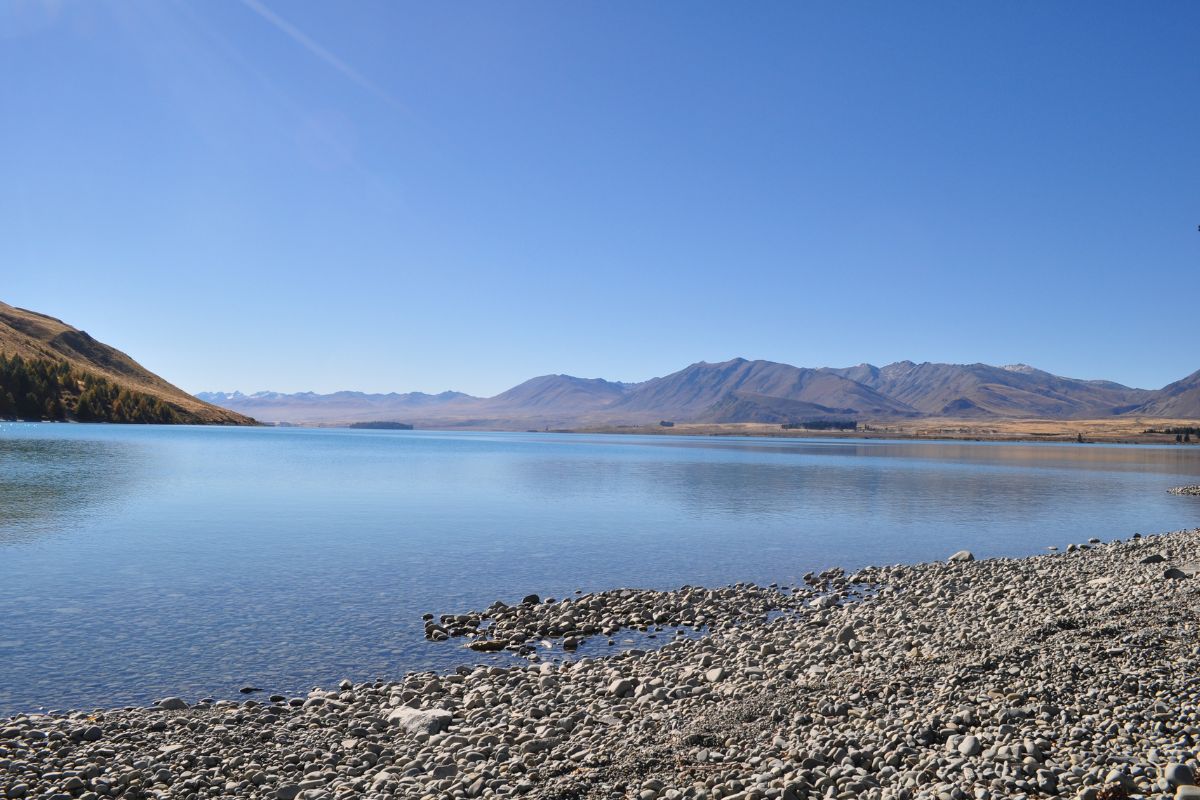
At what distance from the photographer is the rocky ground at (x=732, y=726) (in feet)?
31.7

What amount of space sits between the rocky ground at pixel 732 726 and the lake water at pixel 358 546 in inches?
109

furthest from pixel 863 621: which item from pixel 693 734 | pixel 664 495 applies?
pixel 664 495

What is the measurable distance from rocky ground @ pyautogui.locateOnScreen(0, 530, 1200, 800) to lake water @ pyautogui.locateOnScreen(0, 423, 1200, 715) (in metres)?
2.77

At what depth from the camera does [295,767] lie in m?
11.5

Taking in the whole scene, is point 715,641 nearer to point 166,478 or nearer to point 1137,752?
point 1137,752

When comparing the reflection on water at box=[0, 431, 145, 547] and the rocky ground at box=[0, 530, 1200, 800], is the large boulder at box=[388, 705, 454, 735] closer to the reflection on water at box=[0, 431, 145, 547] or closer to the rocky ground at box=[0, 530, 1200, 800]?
the rocky ground at box=[0, 530, 1200, 800]

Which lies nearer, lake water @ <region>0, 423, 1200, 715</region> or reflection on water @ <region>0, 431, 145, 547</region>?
lake water @ <region>0, 423, 1200, 715</region>

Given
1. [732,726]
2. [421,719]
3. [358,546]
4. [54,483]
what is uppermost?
[54,483]

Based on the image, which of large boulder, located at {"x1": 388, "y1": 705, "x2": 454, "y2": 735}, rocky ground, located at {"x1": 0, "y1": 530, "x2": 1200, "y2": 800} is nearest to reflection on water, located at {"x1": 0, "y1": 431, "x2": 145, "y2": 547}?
rocky ground, located at {"x1": 0, "y1": 530, "x2": 1200, "y2": 800}

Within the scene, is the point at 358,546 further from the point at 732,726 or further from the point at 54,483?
the point at 54,483

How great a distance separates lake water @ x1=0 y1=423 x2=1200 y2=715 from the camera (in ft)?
58.6

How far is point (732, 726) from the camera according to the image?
12.1 meters

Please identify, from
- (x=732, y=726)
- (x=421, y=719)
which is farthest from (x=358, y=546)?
(x=732, y=726)

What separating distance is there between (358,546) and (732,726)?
83.5ft
